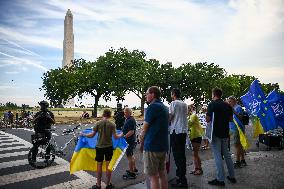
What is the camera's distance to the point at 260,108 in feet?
35.9

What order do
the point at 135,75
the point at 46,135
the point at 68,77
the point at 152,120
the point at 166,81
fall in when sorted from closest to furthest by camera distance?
1. the point at 152,120
2. the point at 46,135
3. the point at 135,75
4. the point at 68,77
5. the point at 166,81

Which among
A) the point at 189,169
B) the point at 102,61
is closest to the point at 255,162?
the point at 189,169

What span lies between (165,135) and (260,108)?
6815mm

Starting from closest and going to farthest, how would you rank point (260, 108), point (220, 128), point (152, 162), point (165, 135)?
point (152, 162) < point (165, 135) < point (220, 128) < point (260, 108)

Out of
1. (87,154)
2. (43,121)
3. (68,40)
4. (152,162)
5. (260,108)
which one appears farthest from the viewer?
(68,40)

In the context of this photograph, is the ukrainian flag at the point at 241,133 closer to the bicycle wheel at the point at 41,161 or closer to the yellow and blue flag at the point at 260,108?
the yellow and blue flag at the point at 260,108

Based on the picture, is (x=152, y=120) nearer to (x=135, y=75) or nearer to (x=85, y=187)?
(x=85, y=187)

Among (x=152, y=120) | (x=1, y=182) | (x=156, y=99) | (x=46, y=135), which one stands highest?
(x=156, y=99)

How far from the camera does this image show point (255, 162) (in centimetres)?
959

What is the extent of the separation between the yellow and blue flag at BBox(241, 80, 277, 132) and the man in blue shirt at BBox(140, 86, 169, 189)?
6.72 metres

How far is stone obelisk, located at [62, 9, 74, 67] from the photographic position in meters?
66.2

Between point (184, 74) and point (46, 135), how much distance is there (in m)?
50.1

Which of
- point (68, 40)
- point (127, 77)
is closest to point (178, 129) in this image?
point (127, 77)

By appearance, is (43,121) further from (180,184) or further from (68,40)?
(68,40)
